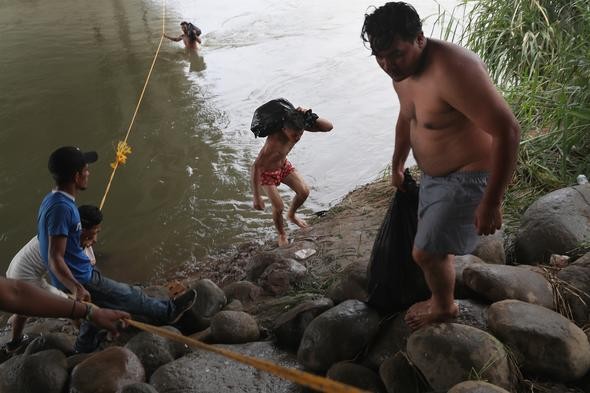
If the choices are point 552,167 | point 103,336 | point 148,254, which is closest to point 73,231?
point 103,336

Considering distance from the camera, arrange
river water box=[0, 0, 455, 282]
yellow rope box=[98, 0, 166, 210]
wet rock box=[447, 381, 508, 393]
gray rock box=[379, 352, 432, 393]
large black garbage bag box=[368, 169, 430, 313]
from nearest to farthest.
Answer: wet rock box=[447, 381, 508, 393]
gray rock box=[379, 352, 432, 393]
large black garbage bag box=[368, 169, 430, 313]
yellow rope box=[98, 0, 166, 210]
river water box=[0, 0, 455, 282]

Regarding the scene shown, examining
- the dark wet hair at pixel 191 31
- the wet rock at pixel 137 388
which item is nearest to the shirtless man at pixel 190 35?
the dark wet hair at pixel 191 31

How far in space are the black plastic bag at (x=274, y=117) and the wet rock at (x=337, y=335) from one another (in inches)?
75.5

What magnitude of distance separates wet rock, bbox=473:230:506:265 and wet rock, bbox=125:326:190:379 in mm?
2024

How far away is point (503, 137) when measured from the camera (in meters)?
1.97

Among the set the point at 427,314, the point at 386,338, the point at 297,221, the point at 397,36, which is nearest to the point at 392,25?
the point at 397,36

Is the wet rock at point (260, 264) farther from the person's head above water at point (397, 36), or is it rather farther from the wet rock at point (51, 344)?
the person's head above water at point (397, 36)

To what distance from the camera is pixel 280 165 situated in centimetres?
464

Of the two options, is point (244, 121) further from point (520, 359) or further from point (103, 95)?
point (520, 359)

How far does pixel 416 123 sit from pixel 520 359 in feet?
3.91

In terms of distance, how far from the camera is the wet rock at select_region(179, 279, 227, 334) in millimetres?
3727

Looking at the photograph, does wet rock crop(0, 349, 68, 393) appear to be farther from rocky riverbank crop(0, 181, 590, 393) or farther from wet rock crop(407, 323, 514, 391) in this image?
wet rock crop(407, 323, 514, 391)

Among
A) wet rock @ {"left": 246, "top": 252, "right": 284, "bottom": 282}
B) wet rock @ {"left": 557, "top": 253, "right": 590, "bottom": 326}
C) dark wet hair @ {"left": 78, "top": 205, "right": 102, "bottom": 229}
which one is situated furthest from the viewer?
wet rock @ {"left": 246, "top": 252, "right": 284, "bottom": 282}

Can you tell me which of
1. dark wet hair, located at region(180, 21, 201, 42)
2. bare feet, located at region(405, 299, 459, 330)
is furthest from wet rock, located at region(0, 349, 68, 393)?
dark wet hair, located at region(180, 21, 201, 42)
